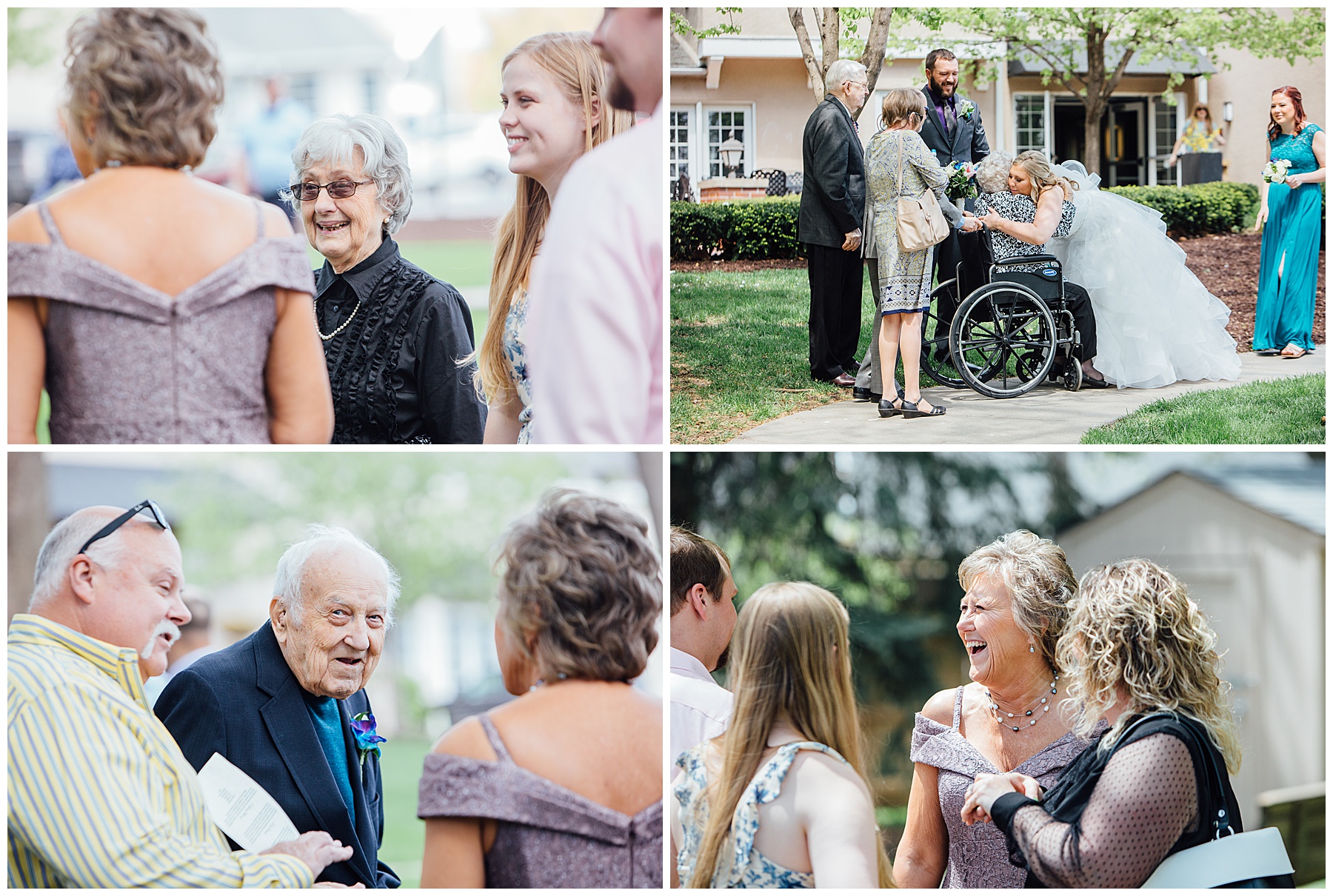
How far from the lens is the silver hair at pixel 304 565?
284 centimetres

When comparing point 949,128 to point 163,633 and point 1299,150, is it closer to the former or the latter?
point 1299,150

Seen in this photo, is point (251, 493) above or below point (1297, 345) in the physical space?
below

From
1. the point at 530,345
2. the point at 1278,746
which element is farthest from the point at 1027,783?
the point at 1278,746

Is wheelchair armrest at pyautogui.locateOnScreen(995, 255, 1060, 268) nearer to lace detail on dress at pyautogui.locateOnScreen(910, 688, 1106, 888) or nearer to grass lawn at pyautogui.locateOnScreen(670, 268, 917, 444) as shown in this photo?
grass lawn at pyautogui.locateOnScreen(670, 268, 917, 444)

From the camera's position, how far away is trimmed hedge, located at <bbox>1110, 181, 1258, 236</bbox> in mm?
6164

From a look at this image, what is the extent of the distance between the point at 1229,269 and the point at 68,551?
224 inches

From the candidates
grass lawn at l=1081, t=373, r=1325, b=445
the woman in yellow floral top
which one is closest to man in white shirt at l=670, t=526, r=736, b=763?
grass lawn at l=1081, t=373, r=1325, b=445

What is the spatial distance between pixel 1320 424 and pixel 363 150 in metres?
3.40

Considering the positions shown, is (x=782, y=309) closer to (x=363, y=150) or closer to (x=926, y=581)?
(x=363, y=150)

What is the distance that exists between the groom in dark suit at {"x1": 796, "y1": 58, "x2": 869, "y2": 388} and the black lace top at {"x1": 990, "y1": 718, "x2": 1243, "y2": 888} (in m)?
2.34

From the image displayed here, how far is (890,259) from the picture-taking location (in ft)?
13.5

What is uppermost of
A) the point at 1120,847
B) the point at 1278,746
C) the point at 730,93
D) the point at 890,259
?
the point at 730,93

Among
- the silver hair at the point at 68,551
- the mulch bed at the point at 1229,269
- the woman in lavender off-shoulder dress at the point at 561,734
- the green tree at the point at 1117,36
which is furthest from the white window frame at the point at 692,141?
the silver hair at the point at 68,551

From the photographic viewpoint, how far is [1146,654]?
8.03ft
